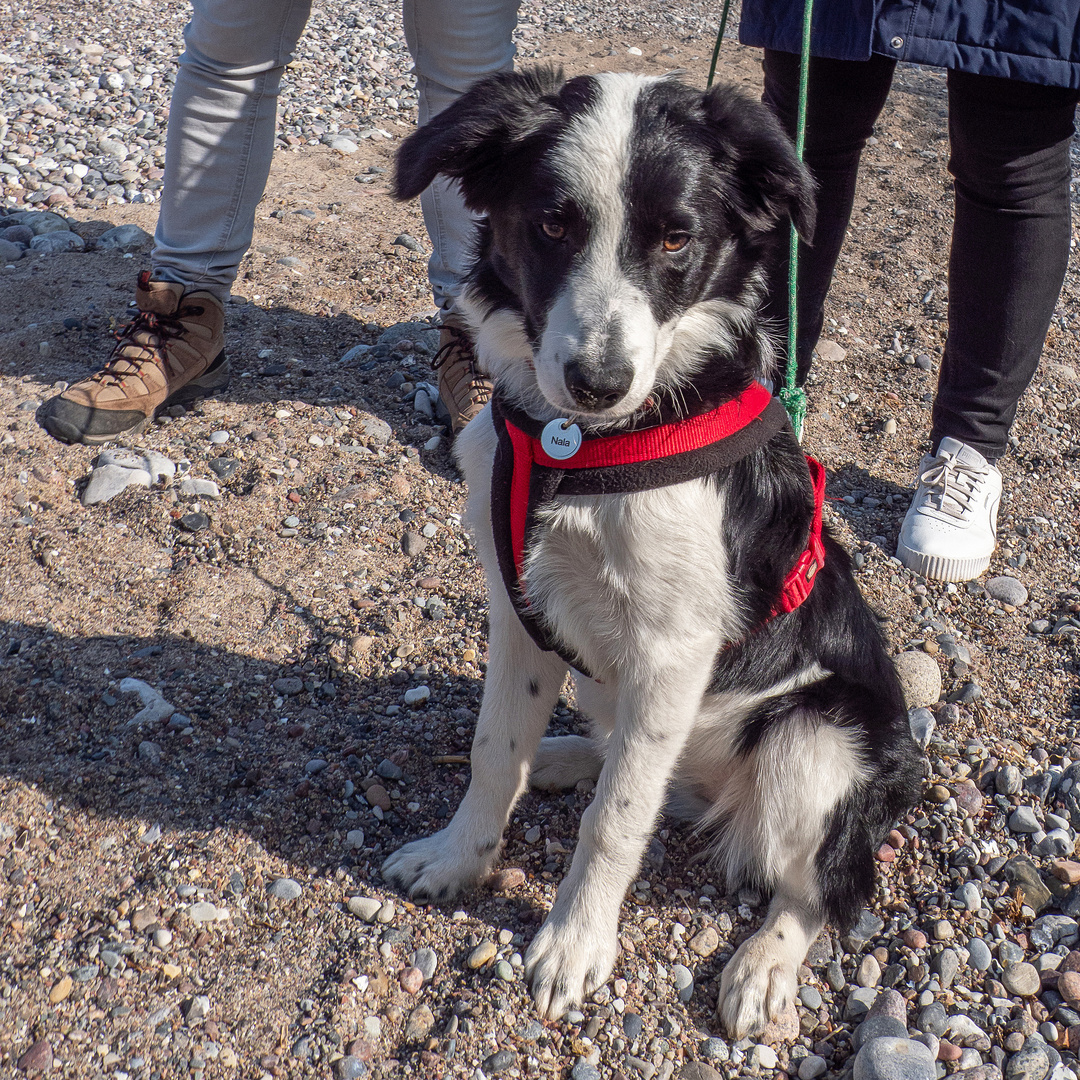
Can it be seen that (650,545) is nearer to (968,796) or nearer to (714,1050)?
(714,1050)

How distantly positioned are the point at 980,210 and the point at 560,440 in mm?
1894

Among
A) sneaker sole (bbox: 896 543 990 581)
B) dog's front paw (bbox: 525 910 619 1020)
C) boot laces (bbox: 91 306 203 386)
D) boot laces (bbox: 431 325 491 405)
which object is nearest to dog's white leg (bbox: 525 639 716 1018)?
dog's front paw (bbox: 525 910 619 1020)

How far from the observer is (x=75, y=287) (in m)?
4.17

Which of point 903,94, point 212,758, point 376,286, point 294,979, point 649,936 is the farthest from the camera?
point 903,94

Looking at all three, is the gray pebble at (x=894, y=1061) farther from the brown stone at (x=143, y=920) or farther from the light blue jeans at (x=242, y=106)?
the light blue jeans at (x=242, y=106)

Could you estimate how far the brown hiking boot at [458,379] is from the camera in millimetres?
3564

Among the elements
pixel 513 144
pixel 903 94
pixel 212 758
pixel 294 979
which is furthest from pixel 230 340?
pixel 903 94

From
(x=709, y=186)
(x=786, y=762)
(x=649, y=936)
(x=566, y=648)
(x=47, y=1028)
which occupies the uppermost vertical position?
(x=709, y=186)

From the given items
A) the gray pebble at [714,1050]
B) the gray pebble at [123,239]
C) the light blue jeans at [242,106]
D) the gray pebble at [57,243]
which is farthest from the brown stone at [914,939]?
the gray pebble at [57,243]

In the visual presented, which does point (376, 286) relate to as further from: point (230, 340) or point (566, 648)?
point (566, 648)

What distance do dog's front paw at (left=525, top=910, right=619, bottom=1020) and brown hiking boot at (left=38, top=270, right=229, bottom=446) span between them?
2.35m

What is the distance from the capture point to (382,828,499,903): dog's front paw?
2193mm

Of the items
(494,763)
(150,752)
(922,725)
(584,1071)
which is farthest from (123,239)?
(584,1071)

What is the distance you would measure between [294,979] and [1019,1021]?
1.48m
